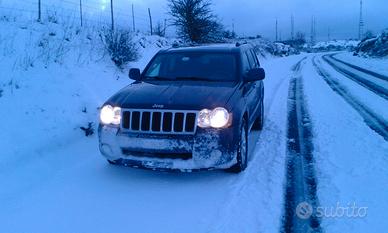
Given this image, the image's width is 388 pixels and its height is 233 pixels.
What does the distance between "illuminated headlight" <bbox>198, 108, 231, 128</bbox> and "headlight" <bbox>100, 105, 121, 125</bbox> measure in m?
1.13

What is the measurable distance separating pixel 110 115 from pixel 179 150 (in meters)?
1.13

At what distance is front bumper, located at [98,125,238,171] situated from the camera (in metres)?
4.84

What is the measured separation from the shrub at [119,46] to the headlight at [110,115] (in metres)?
8.58

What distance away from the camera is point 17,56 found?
31.3 feet

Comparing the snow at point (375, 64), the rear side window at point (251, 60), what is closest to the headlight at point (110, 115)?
the rear side window at point (251, 60)

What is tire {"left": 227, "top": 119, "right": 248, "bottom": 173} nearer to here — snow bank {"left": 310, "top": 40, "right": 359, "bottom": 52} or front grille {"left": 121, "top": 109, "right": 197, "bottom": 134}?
front grille {"left": 121, "top": 109, "right": 197, "bottom": 134}

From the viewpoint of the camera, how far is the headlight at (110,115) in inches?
206

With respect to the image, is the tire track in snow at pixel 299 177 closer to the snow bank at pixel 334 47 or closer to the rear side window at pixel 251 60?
the rear side window at pixel 251 60

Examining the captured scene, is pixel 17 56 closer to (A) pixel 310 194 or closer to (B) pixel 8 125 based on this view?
(B) pixel 8 125

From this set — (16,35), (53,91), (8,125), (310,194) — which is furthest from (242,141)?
(16,35)

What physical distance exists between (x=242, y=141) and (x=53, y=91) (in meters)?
4.68

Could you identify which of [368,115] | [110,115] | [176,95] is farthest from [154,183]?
[368,115]

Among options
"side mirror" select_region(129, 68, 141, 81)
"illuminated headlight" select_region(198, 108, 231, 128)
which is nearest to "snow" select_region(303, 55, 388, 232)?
"illuminated headlight" select_region(198, 108, 231, 128)

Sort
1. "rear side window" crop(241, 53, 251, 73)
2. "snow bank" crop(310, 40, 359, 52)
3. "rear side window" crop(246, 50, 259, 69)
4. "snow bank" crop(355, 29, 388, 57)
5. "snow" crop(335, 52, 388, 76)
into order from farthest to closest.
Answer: "snow bank" crop(310, 40, 359, 52) < "snow bank" crop(355, 29, 388, 57) < "snow" crop(335, 52, 388, 76) < "rear side window" crop(246, 50, 259, 69) < "rear side window" crop(241, 53, 251, 73)
